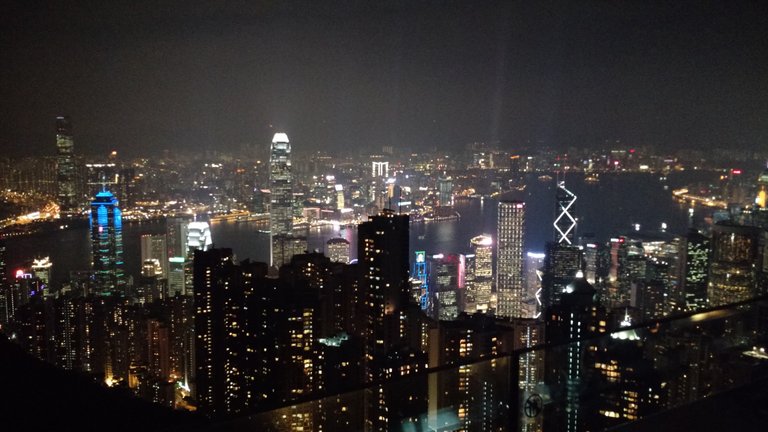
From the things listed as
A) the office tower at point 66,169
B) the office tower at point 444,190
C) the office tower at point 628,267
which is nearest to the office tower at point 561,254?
the office tower at point 628,267

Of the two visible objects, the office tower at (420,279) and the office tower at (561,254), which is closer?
the office tower at (420,279)

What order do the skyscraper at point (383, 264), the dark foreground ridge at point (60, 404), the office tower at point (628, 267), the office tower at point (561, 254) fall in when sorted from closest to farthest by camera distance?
the dark foreground ridge at point (60, 404), the skyscraper at point (383, 264), the office tower at point (628, 267), the office tower at point (561, 254)

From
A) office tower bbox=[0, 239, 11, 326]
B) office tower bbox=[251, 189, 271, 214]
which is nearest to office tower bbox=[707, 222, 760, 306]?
office tower bbox=[251, 189, 271, 214]

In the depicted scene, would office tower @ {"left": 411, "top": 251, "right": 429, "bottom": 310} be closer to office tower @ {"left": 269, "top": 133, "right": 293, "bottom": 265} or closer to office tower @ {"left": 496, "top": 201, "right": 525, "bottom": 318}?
office tower @ {"left": 496, "top": 201, "right": 525, "bottom": 318}

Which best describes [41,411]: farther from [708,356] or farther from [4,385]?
[708,356]

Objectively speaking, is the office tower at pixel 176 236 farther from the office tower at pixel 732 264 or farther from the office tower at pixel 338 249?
the office tower at pixel 732 264

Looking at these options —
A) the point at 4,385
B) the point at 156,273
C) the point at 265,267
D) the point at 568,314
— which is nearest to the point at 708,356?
the point at 4,385
